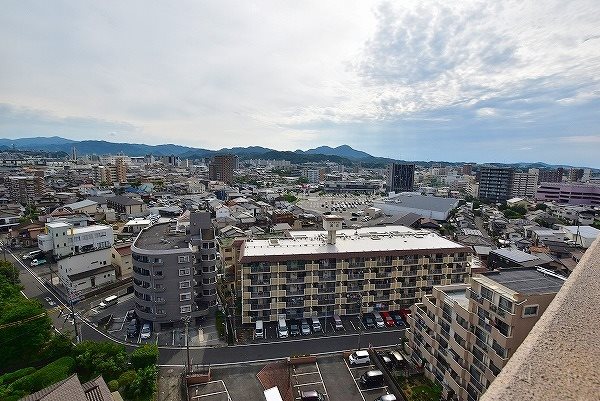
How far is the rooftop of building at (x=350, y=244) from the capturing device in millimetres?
31875

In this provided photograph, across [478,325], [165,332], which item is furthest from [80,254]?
Result: [478,325]

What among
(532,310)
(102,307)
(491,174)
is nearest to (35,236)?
(102,307)

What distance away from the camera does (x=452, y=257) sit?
3347 centimetres

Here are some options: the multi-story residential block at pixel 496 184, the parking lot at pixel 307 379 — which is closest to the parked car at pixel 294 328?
the parking lot at pixel 307 379

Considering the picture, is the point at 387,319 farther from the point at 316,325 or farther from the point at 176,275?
the point at 176,275

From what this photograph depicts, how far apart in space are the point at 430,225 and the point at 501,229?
1530 cm

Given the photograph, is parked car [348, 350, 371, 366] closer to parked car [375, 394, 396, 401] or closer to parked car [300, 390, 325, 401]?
parked car [375, 394, 396, 401]

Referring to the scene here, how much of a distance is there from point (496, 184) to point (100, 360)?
418 ft

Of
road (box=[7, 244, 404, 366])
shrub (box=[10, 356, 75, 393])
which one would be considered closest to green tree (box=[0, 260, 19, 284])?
road (box=[7, 244, 404, 366])

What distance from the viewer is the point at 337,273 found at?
31.7 m

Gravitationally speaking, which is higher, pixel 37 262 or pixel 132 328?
pixel 37 262

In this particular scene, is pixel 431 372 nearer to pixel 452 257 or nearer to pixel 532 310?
pixel 532 310

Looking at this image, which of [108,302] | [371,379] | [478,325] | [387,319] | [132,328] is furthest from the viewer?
[108,302]

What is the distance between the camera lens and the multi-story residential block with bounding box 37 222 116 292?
4003cm
